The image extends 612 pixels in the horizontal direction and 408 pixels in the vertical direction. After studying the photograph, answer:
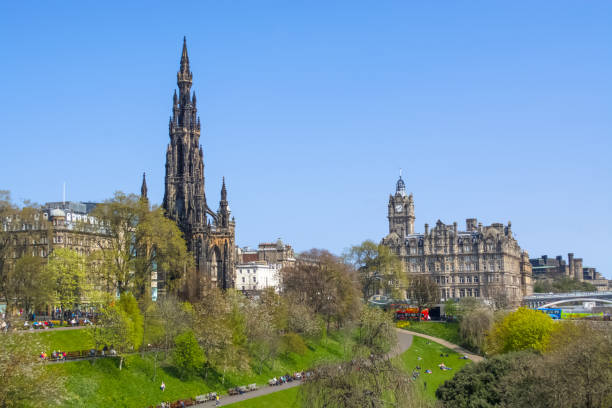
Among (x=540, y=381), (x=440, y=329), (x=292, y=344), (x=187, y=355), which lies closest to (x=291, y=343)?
(x=292, y=344)

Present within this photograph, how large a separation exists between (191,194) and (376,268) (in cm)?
4997

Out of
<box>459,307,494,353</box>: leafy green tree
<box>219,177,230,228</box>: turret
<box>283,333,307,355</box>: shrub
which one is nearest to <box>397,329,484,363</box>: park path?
<box>459,307,494,353</box>: leafy green tree

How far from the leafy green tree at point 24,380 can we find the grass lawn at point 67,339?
19.9 metres

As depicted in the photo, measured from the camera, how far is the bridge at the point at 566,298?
169m

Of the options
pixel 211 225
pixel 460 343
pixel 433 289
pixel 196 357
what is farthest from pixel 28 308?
pixel 433 289

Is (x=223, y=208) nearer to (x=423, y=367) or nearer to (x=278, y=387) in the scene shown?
(x=423, y=367)

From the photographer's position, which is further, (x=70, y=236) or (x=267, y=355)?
(x=70, y=236)

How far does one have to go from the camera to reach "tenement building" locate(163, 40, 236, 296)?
124500mm

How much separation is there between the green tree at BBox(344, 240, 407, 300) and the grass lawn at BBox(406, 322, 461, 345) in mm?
17331

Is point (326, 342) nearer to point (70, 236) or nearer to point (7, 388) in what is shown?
point (70, 236)

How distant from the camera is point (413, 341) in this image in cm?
12356

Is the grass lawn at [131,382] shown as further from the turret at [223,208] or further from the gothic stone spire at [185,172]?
the turret at [223,208]

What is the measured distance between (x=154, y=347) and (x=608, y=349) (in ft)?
144

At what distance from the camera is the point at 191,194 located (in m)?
127
